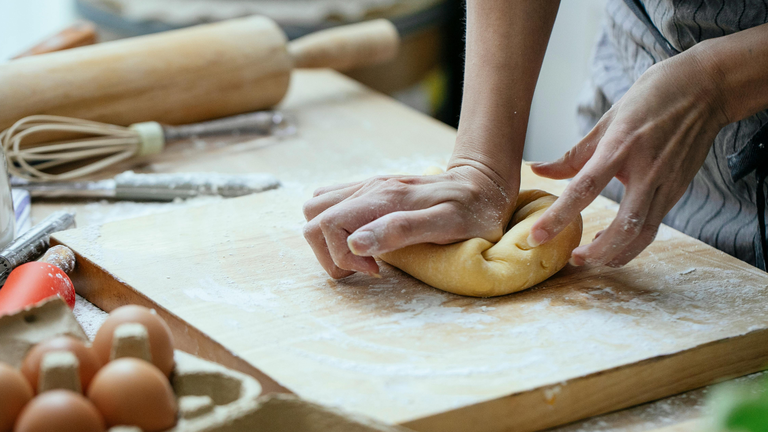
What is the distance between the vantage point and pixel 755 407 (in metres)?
0.35

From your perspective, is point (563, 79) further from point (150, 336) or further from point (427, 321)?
point (150, 336)

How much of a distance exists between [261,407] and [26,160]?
1211 mm

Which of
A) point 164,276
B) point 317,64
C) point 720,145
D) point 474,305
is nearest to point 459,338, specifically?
point 474,305

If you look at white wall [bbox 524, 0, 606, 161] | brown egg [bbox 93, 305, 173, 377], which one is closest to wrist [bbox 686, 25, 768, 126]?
brown egg [bbox 93, 305, 173, 377]

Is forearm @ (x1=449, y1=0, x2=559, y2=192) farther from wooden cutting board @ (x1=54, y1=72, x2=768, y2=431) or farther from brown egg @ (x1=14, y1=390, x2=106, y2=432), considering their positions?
brown egg @ (x1=14, y1=390, x2=106, y2=432)

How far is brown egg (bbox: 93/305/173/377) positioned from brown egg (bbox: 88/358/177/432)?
0.08 metres

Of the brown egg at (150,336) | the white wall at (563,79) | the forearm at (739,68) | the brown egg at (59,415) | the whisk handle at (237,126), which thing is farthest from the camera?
the white wall at (563,79)

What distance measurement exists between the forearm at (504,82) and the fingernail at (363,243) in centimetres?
25

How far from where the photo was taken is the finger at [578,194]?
3.12ft

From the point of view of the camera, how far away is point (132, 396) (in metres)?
0.60

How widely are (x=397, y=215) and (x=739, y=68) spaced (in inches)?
20.3

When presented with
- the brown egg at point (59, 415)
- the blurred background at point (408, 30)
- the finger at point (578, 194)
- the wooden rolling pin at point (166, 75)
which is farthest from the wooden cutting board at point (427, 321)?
the blurred background at point (408, 30)

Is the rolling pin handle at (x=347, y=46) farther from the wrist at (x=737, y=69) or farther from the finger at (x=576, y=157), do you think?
the wrist at (x=737, y=69)

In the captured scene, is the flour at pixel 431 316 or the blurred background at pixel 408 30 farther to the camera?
the blurred background at pixel 408 30
